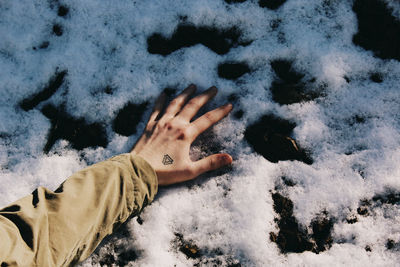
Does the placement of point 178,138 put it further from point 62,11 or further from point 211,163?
point 62,11

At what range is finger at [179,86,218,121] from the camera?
1806 mm

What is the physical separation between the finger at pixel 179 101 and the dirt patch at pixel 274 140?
15.4 inches

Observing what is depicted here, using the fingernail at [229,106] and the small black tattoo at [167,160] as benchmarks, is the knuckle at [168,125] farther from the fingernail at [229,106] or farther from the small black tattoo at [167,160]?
the fingernail at [229,106]

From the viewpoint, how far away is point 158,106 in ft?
6.08

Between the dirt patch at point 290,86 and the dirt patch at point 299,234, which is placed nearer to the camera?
the dirt patch at point 299,234

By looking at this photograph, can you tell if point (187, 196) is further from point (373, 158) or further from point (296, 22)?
point (296, 22)

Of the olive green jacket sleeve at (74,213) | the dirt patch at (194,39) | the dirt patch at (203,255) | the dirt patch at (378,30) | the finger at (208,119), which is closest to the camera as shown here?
the olive green jacket sleeve at (74,213)

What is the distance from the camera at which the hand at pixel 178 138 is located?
1.64 meters

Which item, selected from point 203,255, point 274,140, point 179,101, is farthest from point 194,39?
point 203,255

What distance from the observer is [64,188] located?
129 cm

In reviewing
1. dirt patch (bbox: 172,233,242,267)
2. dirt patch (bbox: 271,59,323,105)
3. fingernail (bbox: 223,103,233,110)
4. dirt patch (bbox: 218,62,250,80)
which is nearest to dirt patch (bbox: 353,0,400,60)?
dirt patch (bbox: 271,59,323,105)

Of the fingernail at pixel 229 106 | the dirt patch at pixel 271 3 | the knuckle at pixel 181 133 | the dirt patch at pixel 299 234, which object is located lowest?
the dirt patch at pixel 299 234

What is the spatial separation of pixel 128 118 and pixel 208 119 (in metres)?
0.48

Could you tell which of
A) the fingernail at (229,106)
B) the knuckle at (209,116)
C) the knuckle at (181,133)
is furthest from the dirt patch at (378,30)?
the knuckle at (181,133)
